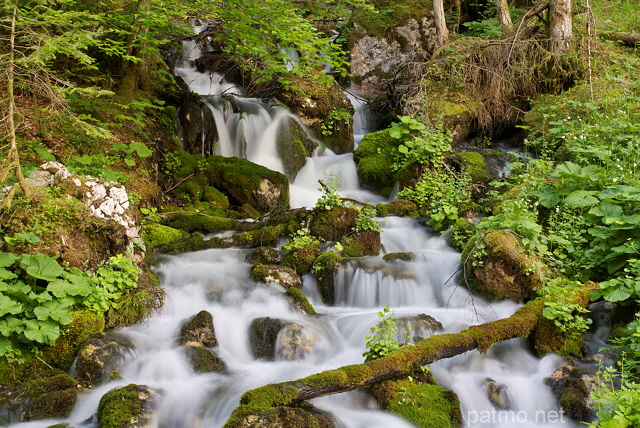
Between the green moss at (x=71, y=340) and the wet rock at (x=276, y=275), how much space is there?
6.65 ft

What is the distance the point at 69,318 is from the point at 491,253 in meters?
4.79

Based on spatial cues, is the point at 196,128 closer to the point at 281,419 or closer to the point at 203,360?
the point at 203,360

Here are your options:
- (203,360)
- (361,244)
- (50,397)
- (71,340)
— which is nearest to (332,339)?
(203,360)

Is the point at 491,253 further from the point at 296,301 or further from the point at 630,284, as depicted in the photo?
the point at 296,301

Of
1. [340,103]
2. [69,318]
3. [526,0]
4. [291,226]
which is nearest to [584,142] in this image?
[291,226]

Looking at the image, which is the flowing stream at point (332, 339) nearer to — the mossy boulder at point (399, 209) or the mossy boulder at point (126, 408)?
the mossy boulder at point (126, 408)

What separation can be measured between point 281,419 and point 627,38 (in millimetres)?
Result: 12733

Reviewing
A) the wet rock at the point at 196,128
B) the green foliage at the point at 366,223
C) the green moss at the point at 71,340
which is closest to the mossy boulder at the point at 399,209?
the green foliage at the point at 366,223

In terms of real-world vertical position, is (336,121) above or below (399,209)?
above

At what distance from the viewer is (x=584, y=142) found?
25.0 ft

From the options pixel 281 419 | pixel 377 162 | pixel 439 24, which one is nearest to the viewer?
pixel 281 419

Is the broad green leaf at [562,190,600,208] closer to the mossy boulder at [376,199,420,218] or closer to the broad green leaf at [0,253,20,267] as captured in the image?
the mossy boulder at [376,199,420,218]

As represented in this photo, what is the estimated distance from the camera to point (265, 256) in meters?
6.85

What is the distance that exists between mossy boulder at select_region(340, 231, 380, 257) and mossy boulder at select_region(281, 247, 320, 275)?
2.05 feet
